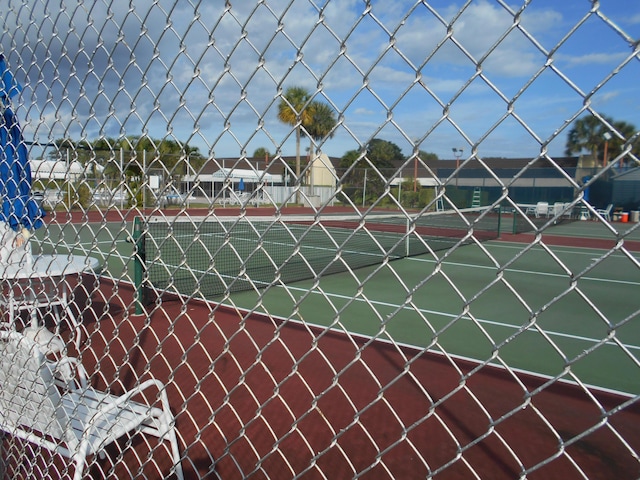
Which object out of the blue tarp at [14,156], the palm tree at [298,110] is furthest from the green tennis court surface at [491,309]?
the palm tree at [298,110]

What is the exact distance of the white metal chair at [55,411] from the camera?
2.26 m

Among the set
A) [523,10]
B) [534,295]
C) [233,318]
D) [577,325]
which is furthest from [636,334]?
[523,10]

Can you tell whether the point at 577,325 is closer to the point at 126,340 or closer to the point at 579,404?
the point at 579,404

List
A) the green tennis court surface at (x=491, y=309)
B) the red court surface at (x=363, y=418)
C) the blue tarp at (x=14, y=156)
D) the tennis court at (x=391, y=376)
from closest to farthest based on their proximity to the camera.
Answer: the tennis court at (x=391, y=376), the blue tarp at (x=14, y=156), the red court surface at (x=363, y=418), the green tennis court surface at (x=491, y=309)

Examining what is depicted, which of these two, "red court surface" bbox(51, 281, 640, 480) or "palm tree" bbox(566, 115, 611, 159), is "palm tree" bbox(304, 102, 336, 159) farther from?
Answer: "red court surface" bbox(51, 281, 640, 480)

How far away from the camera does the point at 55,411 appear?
7.29 feet

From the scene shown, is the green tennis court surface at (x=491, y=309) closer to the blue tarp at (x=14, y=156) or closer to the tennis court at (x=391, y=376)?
the tennis court at (x=391, y=376)

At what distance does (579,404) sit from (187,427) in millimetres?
2990

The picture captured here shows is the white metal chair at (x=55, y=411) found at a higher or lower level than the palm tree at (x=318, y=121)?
lower

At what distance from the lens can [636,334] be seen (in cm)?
598

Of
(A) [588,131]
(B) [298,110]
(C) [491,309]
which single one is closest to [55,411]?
(B) [298,110]

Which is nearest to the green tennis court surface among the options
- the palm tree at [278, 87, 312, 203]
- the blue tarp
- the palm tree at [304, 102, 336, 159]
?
the blue tarp

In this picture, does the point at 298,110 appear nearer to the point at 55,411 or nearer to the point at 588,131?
the point at 588,131

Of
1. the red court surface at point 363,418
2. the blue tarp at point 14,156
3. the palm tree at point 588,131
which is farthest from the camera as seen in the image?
the red court surface at point 363,418
